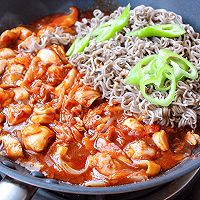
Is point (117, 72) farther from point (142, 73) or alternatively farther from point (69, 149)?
point (69, 149)

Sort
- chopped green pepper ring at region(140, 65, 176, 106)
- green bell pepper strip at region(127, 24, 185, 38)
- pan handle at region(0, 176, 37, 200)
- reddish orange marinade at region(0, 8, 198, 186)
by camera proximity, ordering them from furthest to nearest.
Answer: green bell pepper strip at region(127, 24, 185, 38)
chopped green pepper ring at region(140, 65, 176, 106)
reddish orange marinade at region(0, 8, 198, 186)
pan handle at region(0, 176, 37, 200)

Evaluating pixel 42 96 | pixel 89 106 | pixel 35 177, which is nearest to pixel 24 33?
pixel 42 96

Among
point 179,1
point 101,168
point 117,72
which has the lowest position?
point 101,168

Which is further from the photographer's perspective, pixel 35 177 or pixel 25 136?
pixel 25 136

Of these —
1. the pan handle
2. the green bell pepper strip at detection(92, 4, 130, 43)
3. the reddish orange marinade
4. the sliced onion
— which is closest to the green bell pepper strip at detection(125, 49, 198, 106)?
the reddish orange marinade

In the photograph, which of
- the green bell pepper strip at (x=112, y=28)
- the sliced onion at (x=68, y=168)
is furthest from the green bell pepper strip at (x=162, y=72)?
the sliced onion at (x=68, y=168)

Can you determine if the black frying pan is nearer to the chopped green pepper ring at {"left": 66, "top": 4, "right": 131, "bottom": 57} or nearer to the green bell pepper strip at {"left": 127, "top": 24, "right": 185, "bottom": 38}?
the green bell pepper strip at {"left": 127, "top": 24, "right": 185, "bottom": 38}

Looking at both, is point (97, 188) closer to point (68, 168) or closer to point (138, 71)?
point (68, 168)
